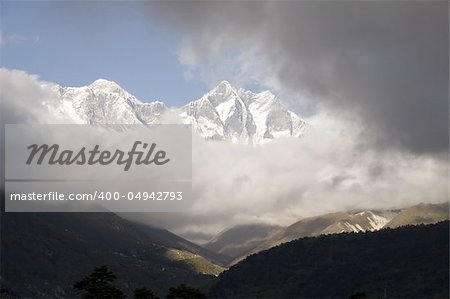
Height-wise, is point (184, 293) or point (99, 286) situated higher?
point (99, 286)

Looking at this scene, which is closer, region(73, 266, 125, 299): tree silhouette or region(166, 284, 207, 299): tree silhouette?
region(166, 284, 207, 299): tree silhouette

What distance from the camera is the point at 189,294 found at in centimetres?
17438

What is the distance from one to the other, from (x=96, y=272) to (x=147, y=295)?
63.3 feet

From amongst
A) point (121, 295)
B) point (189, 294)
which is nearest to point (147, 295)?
point (121, 295)

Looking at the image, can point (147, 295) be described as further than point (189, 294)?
Yes

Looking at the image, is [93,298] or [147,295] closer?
[93,298]

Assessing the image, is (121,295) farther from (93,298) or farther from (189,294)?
(189,294)

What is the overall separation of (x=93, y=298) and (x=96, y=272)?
8169 millimetres

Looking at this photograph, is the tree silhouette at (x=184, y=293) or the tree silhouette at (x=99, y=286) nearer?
the tree silhouette at (x=184, y=293)

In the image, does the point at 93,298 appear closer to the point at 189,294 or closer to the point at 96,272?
the point at 96,272

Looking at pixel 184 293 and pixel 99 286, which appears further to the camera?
pixel 99 286

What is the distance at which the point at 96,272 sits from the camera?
183 meters

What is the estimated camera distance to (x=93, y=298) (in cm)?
17900

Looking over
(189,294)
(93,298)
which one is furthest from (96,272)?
(189,294)
